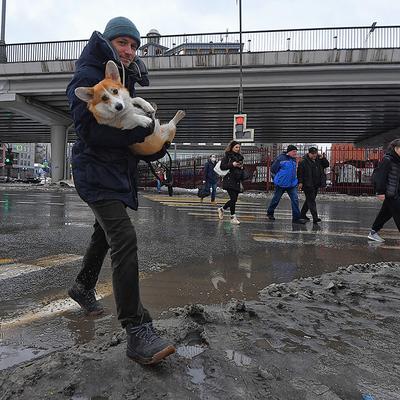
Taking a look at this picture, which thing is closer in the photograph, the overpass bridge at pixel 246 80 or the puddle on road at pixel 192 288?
the puddle on road at pixel 192 288

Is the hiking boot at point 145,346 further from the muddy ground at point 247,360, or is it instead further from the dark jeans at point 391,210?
the dark jeans at point 391,210

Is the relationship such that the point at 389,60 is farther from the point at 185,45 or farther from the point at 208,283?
the point at 208,283

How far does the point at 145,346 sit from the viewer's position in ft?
7.66

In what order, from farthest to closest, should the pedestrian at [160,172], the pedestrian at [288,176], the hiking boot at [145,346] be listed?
1. the pedestrian at [288,176]
2. the pedestrian at [160,172]
3. the hiking boot at [145,346]

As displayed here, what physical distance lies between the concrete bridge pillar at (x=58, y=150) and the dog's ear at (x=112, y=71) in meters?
30.6

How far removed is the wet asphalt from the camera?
10.4 ft

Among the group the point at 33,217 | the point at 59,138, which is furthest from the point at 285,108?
the point at 33,217

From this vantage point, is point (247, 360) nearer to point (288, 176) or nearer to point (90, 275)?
point (90, 275)

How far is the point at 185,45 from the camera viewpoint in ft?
77.4

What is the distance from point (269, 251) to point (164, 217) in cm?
472

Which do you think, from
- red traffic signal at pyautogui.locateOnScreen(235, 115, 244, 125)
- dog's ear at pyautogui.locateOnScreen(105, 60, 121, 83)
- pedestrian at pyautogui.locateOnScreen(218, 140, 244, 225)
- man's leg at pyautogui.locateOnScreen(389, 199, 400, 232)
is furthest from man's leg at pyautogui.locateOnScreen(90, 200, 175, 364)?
red traffic signal at pyautogui.locateOnScreen(235, 115, 244, 125)

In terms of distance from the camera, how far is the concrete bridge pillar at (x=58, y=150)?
31.2 meters

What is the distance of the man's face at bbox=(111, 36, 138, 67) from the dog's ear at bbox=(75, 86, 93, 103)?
489 mm

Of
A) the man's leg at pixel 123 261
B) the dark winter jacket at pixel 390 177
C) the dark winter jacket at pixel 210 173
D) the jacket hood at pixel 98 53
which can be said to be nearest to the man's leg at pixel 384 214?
the dark winter jacket at pixel 390 177
